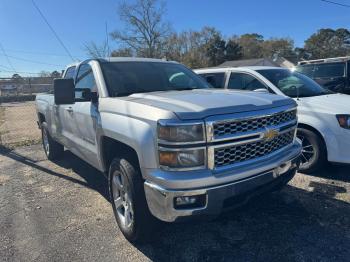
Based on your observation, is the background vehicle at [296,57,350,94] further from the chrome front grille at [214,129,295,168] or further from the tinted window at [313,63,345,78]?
the chrome front grille at [214,129,295,168]

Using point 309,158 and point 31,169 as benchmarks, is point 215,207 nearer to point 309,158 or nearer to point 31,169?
point 309,158

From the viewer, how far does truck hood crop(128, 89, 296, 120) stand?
277cm

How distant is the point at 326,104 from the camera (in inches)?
200

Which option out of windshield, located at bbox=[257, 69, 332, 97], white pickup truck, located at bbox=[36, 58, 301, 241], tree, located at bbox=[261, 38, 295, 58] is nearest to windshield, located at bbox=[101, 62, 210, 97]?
white pickup truck, located at bbox=[36, 58, 301, 241]

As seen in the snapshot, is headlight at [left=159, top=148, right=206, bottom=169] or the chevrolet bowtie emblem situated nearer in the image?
headlight at [left=159, top=148, right=206, bottom=169]

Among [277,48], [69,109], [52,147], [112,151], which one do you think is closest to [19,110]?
[52,147]

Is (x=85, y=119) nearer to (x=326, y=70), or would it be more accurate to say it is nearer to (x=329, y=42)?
(x=326, y=70)

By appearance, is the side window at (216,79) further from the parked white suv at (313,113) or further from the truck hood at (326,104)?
the truck hood at (326,104)

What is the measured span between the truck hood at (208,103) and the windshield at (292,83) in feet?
7.34

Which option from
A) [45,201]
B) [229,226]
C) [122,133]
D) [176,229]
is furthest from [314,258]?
[45,201]

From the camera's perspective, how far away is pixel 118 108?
11.3ft

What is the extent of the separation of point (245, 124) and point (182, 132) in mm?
626

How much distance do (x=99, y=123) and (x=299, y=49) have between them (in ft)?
261

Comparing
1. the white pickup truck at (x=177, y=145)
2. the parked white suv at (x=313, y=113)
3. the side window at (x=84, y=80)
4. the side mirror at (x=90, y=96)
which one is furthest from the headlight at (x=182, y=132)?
the parked white suv at (x=313, y=113)
